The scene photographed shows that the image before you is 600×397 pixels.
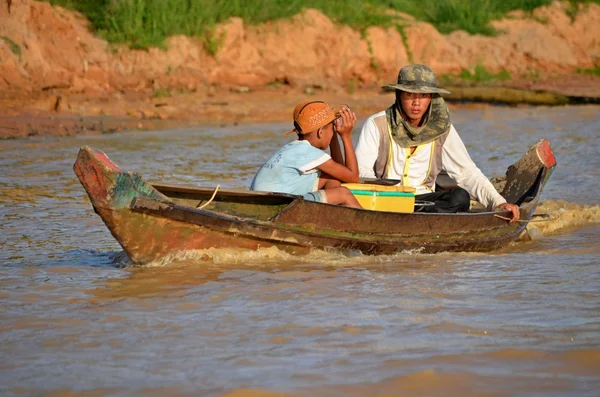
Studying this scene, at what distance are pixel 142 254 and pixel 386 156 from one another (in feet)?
6.32

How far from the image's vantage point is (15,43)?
52.4ft

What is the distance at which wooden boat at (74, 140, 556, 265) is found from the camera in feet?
18.5

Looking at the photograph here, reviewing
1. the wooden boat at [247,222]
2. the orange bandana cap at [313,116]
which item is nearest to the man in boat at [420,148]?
the wooden boat at [247,222]

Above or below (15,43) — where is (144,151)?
below

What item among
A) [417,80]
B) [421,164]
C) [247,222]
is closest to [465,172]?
[421,164]

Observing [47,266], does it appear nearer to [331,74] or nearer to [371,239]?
[371,239]

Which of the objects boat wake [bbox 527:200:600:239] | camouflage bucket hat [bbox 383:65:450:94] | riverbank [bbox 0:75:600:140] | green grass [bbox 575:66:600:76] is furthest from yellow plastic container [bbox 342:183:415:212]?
green grass [bbox 575:66:600:76]

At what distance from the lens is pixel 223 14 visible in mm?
18516

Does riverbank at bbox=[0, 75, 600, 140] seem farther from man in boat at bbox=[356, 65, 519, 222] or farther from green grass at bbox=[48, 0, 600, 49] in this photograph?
man in boat at bbox=[356, 65, 519, 222]

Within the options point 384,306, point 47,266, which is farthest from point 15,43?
point 384,306

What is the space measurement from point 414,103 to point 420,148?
1.12 feet

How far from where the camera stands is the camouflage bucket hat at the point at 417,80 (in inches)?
261

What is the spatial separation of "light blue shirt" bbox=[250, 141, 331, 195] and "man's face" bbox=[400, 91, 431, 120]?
77 cm

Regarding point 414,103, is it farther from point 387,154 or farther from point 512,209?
point 512,209
